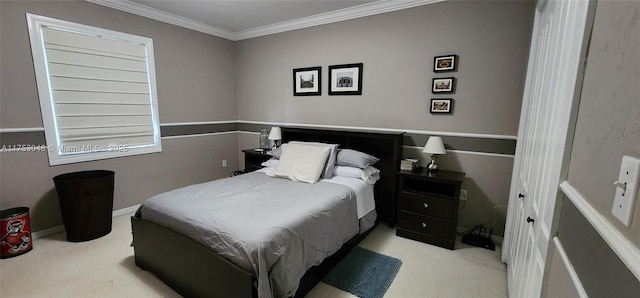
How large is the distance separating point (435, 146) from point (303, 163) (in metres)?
1.34

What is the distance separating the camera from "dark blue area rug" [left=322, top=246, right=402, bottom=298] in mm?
1991

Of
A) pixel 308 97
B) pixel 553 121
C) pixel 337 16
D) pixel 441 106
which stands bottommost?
pixel 553 121

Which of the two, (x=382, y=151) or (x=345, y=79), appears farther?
(x=345, y=79)

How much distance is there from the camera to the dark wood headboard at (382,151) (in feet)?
9.64

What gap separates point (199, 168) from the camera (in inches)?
160

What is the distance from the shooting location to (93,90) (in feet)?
9.71

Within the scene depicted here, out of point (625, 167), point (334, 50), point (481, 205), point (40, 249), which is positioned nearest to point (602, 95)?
point (625, 167)

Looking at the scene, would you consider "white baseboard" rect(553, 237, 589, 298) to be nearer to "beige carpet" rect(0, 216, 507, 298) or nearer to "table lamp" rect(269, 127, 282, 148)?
"beige carpet" rect(0, 216, 507, 298)

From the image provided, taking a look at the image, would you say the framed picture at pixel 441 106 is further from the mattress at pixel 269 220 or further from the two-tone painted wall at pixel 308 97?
the mattress at pixel 269 220

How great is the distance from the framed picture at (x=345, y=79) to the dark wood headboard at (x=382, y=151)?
0.56 meters

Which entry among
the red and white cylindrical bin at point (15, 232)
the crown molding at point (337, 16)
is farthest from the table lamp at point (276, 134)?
the red and white cylindrical bin at point (15, 232)

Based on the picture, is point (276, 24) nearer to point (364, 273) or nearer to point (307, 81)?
point (307, 81)

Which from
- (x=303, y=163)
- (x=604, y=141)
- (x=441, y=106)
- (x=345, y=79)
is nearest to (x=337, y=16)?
(x=345, y=79)

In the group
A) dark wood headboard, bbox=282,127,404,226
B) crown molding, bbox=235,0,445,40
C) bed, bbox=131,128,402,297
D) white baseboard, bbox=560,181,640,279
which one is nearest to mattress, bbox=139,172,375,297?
bed, bbox=131,128,402,297
